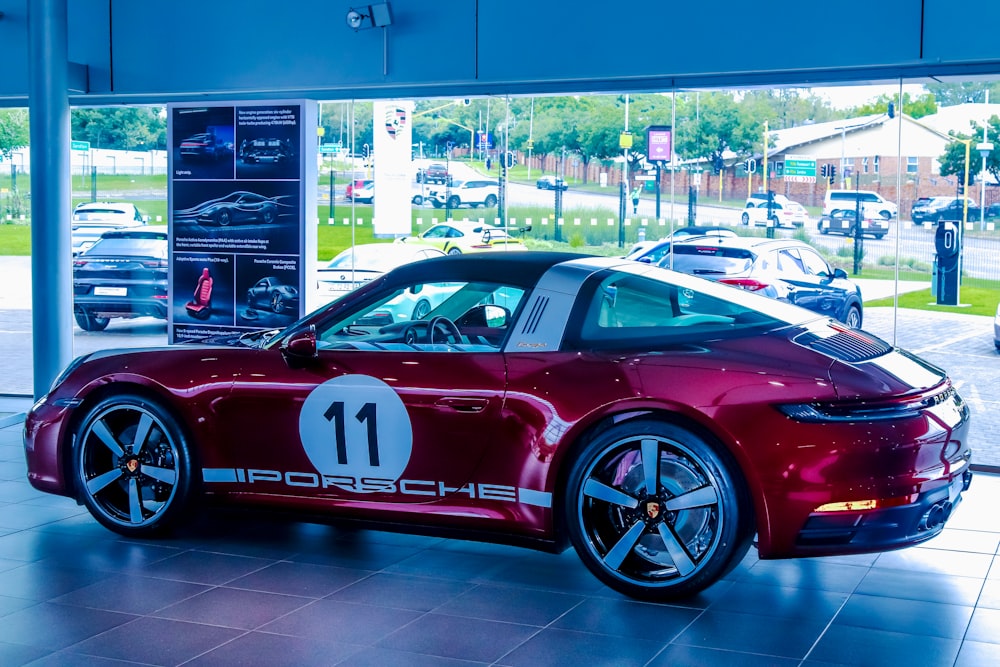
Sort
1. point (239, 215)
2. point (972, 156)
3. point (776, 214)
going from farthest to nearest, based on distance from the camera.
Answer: point (239, 215) < point (776, 214) < point (972, 156)

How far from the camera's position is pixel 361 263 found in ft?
29.6

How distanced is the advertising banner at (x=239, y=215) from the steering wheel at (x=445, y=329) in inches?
169

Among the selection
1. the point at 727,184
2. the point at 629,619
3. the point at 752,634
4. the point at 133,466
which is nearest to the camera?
the point at 752,634

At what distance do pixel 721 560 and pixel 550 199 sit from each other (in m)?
4.64

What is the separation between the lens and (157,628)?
4.05 metres

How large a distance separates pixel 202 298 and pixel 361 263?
1375 millimetres

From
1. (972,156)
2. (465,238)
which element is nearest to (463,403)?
(972,156)

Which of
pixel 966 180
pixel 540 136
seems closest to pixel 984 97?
pixel 966 180

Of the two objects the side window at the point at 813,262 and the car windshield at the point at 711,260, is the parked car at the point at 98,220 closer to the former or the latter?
the car windshield at the point at 711,260

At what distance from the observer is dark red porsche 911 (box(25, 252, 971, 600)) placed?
13.4ft

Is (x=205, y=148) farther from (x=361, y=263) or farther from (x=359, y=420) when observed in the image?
(x=359, y=420)

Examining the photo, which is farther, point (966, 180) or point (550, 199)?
point (550, 199)

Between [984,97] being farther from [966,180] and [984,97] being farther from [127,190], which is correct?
[127,190]

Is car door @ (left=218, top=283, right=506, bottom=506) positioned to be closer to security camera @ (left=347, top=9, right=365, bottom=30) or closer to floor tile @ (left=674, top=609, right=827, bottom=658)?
floor tile @ (left=674, top=609, right=827, bottom=658)
